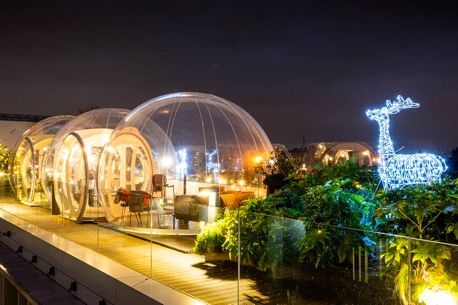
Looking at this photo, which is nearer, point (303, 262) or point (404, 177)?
point (303, 262)

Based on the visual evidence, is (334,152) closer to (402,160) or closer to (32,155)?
(402,160)

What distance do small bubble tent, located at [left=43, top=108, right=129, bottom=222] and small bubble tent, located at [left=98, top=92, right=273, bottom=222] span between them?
109 centimetres

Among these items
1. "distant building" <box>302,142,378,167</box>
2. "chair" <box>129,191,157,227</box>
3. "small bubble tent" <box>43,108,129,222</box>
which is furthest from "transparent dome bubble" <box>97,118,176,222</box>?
"distant building" <box>302,142,378,167</box>

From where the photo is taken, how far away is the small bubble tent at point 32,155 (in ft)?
51.4

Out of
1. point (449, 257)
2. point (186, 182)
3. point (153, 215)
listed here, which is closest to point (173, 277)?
point (153, 215)

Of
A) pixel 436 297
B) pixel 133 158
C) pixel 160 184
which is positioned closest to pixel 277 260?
→ pixel 436 297

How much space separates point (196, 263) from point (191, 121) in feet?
25.8

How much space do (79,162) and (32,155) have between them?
158 inches

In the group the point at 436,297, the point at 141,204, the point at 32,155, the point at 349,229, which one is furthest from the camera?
the point at 32,155

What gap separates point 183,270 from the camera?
645 cm

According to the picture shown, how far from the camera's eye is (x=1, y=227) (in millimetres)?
13812

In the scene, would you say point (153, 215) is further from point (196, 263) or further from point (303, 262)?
point (303, 262)

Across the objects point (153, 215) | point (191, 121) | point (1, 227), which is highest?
point (191, 121)

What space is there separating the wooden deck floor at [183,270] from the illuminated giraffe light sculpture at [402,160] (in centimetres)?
684
